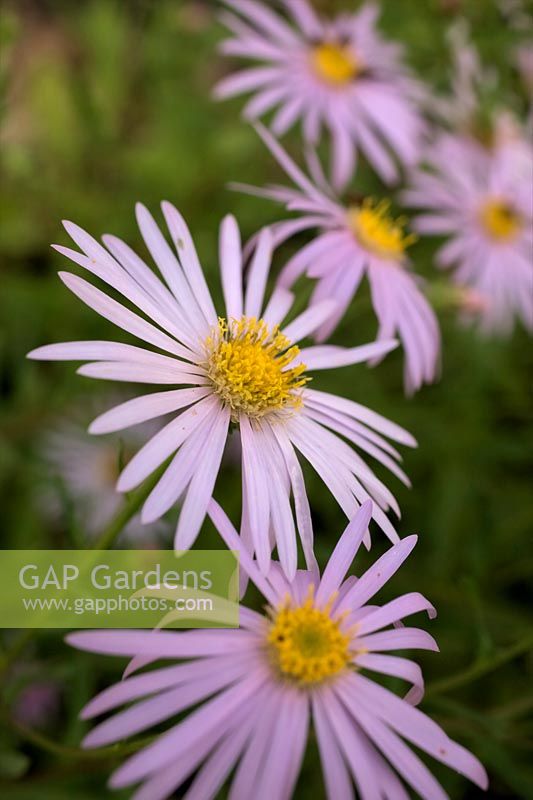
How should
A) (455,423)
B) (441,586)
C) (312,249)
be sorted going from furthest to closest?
(455,423)
(441,586)
(312,249)

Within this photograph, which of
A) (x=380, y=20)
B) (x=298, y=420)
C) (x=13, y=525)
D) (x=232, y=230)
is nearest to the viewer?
(x=298, y=420)

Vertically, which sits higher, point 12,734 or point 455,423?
point 455,423

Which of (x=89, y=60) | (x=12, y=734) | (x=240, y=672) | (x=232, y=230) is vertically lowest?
(x=240, y=672)

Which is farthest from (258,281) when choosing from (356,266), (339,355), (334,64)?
(334,64)

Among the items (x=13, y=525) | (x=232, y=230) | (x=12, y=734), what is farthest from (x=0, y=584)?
(x=13, y=525)

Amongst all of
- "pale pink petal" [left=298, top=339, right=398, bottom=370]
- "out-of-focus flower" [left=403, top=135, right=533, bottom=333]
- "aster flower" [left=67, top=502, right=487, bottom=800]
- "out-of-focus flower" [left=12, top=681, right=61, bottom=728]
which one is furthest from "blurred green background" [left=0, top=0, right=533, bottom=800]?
"aster flower" [left=67, top=502, right=487, bottom=800]

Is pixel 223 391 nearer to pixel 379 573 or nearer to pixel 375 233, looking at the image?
pixel 379 573

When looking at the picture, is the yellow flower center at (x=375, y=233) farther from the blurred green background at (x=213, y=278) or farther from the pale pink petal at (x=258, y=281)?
the pale pink petal at (x=258, y=281)

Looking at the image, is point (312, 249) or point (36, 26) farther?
point (36, 26)

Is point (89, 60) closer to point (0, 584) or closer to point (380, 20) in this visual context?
point (380, 20)
